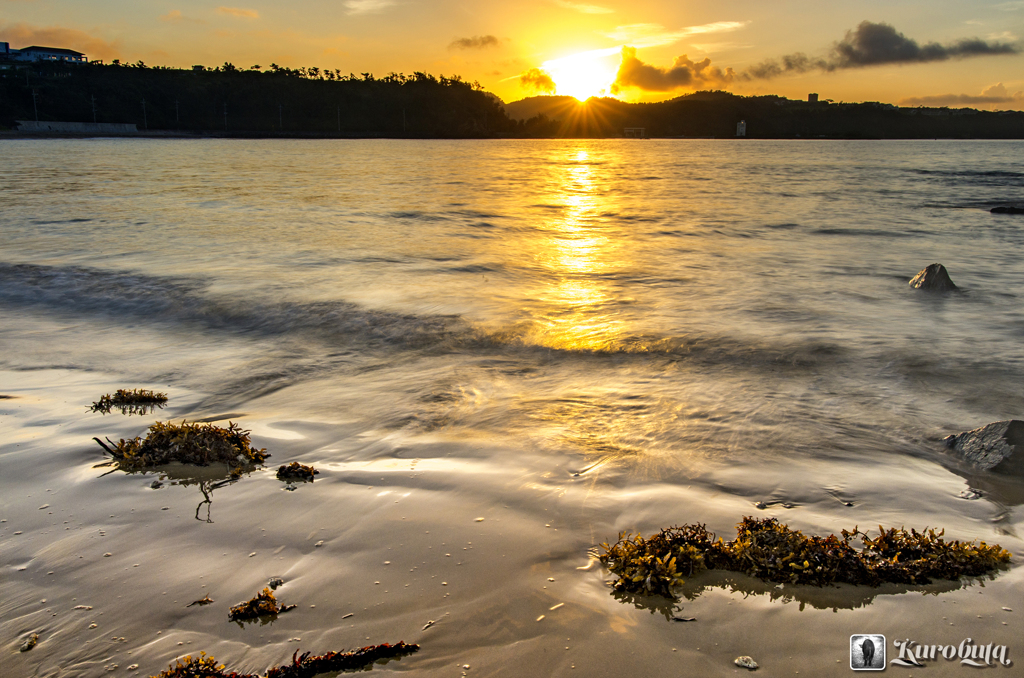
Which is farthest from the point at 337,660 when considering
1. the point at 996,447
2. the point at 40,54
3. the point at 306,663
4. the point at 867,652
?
the point at 40,54

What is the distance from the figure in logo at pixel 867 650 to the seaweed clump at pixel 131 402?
4.83 meters

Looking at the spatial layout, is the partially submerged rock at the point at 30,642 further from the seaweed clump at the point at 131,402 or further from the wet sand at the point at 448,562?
the seaweed clump at the point at 131,402

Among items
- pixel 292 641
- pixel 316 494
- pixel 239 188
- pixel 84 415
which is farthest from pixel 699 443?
pixel 239 188

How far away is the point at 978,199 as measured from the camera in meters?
28.9

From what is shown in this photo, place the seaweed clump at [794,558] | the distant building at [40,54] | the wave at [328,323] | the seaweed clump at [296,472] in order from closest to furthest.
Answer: the seaweed clump at [794,558] < the seaweed clump at [296,472] < the wave at [328,323] < the distant building at [40,54]

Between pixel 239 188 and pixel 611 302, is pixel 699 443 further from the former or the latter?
pixel 239 188

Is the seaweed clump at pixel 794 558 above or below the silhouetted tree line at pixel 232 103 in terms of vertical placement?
below

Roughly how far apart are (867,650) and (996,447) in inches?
96.0

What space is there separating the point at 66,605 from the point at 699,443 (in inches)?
147

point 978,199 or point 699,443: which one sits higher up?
point 978,199

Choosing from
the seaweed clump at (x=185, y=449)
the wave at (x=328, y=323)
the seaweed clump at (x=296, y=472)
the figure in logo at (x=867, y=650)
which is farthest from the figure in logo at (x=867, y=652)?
the wave at (x=328, y=323)

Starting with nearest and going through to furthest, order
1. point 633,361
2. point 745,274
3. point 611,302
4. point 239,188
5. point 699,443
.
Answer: point 699,443
point 633,361
point 611,302
point 745,274
point 239,188

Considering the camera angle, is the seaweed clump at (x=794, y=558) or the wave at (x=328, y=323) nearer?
the seaweed clump at (x=794, y=558)

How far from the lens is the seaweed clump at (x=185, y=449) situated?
3811 mm
